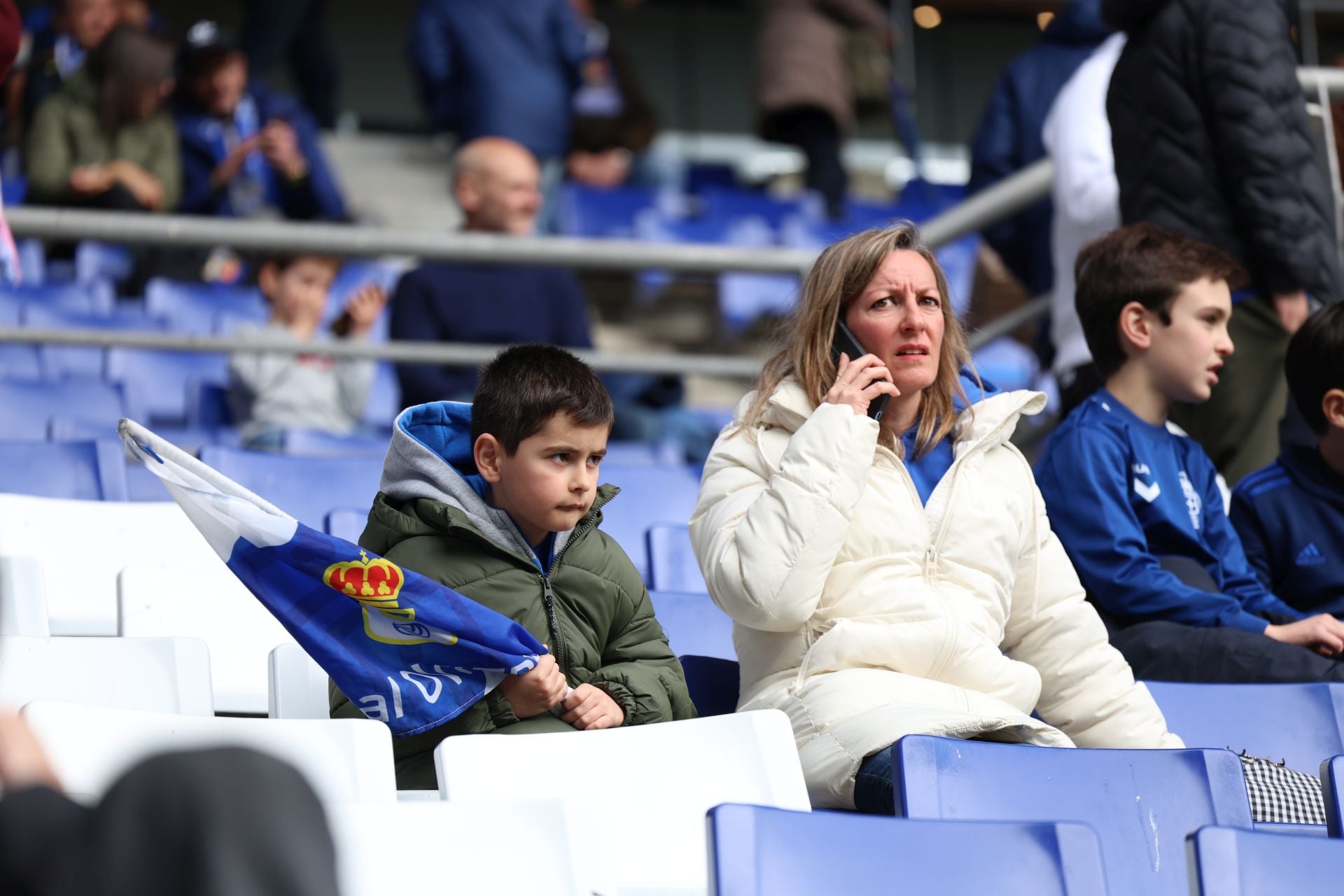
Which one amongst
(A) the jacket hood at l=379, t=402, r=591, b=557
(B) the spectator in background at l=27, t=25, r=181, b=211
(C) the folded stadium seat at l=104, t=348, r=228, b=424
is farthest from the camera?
(B) the spectator in background at l=27, t=25, r=181, b=211

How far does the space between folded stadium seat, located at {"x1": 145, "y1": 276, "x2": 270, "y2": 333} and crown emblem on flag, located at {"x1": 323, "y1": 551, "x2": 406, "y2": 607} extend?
3.68 meters

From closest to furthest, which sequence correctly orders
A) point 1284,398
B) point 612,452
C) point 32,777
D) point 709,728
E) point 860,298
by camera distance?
point 32,777 → point 709,728 → point 860,298 → point 1284,398 → point 612,452

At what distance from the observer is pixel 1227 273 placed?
3602 millimetres

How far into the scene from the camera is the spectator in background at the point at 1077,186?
14.5 feet

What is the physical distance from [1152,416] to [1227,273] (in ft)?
1.12

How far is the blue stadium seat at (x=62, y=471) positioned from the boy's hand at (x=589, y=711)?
1.58 meters

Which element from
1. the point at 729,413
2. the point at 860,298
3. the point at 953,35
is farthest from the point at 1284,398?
the point at 953,35

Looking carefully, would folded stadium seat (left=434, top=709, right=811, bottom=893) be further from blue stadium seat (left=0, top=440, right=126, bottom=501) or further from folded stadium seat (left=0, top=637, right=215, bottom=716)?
blue stadium seat (left=0, top=440, right=126, bottom=501)

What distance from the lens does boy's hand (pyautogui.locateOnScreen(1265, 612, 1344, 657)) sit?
3.21 m

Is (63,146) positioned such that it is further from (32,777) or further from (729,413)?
(32,777)

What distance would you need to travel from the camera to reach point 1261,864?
79.6 inches

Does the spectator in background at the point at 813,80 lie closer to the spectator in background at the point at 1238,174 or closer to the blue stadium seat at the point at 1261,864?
the spectator in background at the point at 1238,174

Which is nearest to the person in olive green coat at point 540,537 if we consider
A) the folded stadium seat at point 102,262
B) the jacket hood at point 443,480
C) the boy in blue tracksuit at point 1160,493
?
the jacket hood at point 443,480

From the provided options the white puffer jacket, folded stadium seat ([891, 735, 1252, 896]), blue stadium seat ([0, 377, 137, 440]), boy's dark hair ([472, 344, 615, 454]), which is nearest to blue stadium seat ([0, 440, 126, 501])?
blue stadium seat ([0, 377, 137, 440])
